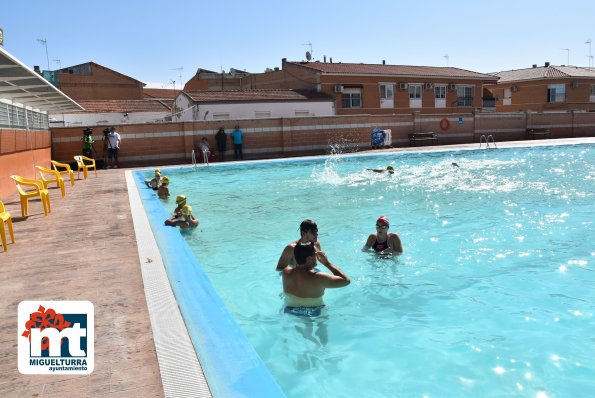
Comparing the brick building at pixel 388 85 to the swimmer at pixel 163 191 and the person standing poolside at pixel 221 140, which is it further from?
the swimmer at pixel 163 191

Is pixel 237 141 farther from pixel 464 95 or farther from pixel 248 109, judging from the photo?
pixel 464 95

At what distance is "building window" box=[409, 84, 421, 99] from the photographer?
36.6 meters

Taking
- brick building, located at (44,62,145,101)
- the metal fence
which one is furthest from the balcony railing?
brick building, located at (44,62,145,101)

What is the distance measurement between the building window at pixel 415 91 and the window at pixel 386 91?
177 cm

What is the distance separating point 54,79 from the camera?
1732 inches

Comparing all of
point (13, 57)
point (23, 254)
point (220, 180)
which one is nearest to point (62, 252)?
point (23, 254)

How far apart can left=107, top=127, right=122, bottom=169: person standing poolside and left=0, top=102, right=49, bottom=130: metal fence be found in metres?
2.58

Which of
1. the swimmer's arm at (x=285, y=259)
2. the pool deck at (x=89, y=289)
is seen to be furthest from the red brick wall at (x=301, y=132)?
the swimmer's arm at (x=285, y=259)

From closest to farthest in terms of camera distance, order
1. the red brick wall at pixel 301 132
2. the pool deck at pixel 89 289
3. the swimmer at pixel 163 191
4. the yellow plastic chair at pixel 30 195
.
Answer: the pool deck at pixel 89 289
the yellow plastic chair at pixel 30 195
the swimmer at pixel 163 191
the red brick wall at pixel 301 132

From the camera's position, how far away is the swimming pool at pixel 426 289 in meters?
4.39

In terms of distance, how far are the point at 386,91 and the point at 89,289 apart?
3300 cm

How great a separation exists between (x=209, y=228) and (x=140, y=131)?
47.3 feet

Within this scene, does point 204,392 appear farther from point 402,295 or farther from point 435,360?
point 402,295

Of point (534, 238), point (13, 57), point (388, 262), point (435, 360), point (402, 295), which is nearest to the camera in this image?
point (435, 360)
